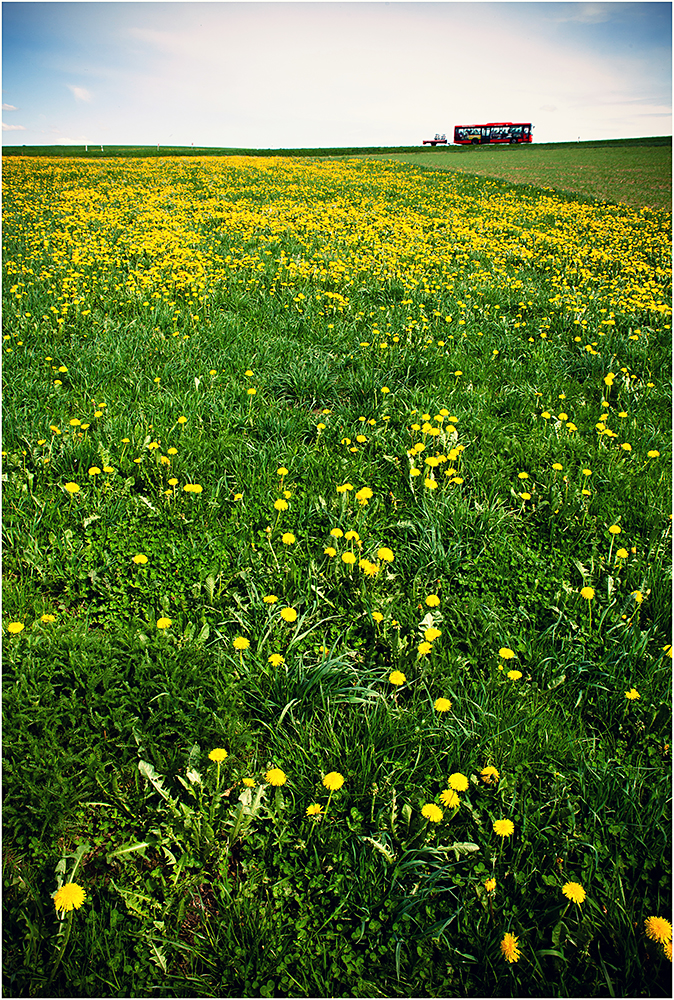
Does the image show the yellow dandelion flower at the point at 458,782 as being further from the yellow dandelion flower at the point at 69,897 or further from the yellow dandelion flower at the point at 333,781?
the yellow dandelion flower at the point at 69,897

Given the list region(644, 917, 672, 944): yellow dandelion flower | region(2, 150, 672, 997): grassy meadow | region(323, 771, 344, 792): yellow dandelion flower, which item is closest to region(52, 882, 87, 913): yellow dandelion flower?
region(2, 150, 672, 997): grassy meadow

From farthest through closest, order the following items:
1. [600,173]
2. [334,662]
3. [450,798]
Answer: [600,173], [334,662], [450,798]

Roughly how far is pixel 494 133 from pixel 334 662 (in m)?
69.6

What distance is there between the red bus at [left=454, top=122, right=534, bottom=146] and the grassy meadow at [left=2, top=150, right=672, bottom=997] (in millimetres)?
64975

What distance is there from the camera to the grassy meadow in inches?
56.0

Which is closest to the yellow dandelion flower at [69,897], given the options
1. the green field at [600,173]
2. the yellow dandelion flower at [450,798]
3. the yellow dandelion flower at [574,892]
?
the yellow dandelion flower at [450,798]

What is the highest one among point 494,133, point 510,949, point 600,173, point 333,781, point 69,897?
point 494,133

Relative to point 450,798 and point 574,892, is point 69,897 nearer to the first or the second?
point 450,798

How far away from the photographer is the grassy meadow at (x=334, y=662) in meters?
1.42

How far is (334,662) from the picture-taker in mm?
2029

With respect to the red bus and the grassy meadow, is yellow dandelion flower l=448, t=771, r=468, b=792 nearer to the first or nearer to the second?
the grassy meadow

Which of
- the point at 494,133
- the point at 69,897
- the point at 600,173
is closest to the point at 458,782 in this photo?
the point at 69,897

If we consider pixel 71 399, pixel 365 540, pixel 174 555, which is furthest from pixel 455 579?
pixel 71 399

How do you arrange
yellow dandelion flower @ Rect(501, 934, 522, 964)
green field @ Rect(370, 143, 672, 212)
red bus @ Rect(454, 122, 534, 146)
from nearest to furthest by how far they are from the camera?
yellow dandelion flower @ Rect(501, 934, 522, 964) → green field @ Rect(370, 143, 672, 212) → red bus @ Rect(454, 122, 534, 146)
